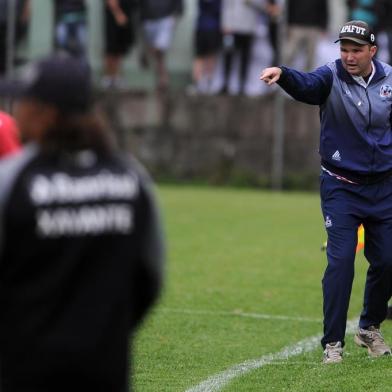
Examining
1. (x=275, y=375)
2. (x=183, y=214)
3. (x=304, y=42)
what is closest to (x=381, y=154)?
(x=275, y=375)

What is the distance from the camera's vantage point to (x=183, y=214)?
18.1 meters

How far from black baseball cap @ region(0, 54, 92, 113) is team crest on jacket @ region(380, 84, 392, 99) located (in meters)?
4.28

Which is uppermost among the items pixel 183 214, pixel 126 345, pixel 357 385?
pixel 126 345

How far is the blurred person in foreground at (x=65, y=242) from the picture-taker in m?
3.98

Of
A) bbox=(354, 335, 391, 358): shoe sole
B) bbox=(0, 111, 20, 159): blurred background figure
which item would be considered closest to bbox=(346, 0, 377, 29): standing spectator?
bbox=(354, 335, 391, 358): shoe sole

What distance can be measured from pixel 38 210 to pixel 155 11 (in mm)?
18948

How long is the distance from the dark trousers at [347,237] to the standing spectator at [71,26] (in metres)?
15.0

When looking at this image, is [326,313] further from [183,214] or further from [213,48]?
[213,48]

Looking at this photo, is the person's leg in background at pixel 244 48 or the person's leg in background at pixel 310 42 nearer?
the person's leg in background at pixel 310 42

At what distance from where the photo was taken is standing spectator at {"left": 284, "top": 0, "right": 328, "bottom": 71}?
22.3m

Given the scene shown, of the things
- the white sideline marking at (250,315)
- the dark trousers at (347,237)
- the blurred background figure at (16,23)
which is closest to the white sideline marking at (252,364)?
the dark trousers at (347,237)

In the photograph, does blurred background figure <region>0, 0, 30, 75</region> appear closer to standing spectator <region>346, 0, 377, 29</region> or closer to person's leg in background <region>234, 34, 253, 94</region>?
person's leg in background <region>234, 34, 253, 94</region>

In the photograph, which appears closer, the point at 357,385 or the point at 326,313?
the point at 357,385

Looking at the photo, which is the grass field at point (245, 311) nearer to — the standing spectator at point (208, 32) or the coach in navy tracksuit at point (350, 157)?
the coach in navy tracksuit at point (350, 157)
